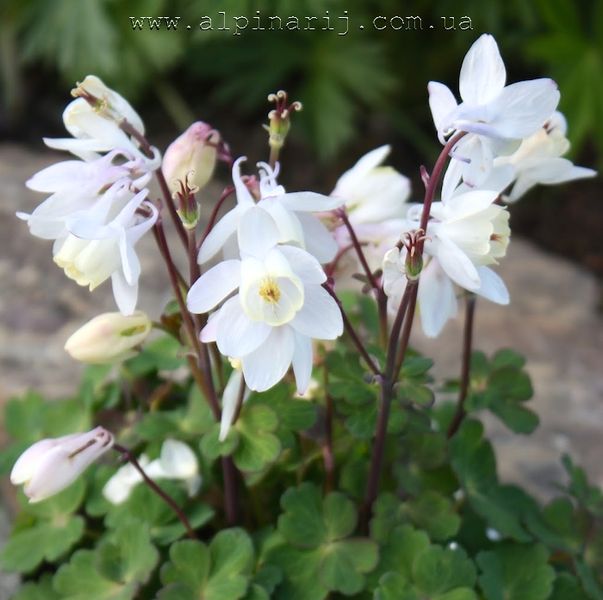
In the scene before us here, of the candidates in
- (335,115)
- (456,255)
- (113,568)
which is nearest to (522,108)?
(456,255)

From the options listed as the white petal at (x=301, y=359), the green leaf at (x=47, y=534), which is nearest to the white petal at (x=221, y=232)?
the white petal at (x=301, y=359)

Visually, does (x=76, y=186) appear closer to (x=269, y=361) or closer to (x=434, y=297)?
(x=269, y=361)

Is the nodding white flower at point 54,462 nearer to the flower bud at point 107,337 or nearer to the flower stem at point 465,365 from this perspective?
the flower bud at point 107,337

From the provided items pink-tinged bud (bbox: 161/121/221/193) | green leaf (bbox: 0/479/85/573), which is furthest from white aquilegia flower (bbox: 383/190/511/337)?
green leaf (bbox: 0/479/85/573)

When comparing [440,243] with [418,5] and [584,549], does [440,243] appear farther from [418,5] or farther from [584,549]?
[418,5]

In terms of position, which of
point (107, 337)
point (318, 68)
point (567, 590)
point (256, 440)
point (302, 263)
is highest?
point (302, 263)
